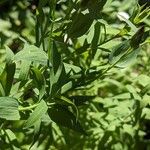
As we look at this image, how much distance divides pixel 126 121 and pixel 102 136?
0.36 feet

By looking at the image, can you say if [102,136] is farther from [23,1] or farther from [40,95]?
[23,1]

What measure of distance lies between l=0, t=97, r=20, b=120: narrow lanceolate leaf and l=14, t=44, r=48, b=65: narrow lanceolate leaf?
11 centimetres

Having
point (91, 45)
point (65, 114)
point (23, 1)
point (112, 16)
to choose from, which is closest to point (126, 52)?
point (91, 45)

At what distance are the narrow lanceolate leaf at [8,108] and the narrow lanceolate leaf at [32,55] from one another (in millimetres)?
107

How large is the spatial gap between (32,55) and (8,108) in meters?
0.15

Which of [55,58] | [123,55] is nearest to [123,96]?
[123,55]

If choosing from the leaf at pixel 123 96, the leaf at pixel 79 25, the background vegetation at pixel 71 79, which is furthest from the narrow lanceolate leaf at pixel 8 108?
the leaf at pixel 123 96

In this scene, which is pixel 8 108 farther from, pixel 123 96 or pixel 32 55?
pixel 123 96

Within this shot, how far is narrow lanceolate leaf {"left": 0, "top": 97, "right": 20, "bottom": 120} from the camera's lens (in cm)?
111

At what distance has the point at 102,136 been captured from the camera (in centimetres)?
174

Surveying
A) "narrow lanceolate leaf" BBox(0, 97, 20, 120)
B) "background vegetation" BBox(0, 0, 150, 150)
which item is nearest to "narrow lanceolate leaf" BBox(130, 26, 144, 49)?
"background vegetation" BBox(0, 0, 150, 150)

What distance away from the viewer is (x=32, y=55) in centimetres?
113

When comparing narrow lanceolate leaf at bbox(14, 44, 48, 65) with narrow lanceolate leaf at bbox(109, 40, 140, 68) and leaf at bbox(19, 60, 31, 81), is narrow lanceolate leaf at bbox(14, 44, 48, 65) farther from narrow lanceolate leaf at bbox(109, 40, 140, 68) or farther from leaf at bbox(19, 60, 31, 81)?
narrow lanceolate leaf at bbox(109, 40, 140, 68)

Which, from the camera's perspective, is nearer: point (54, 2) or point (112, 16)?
point (54, 2)
